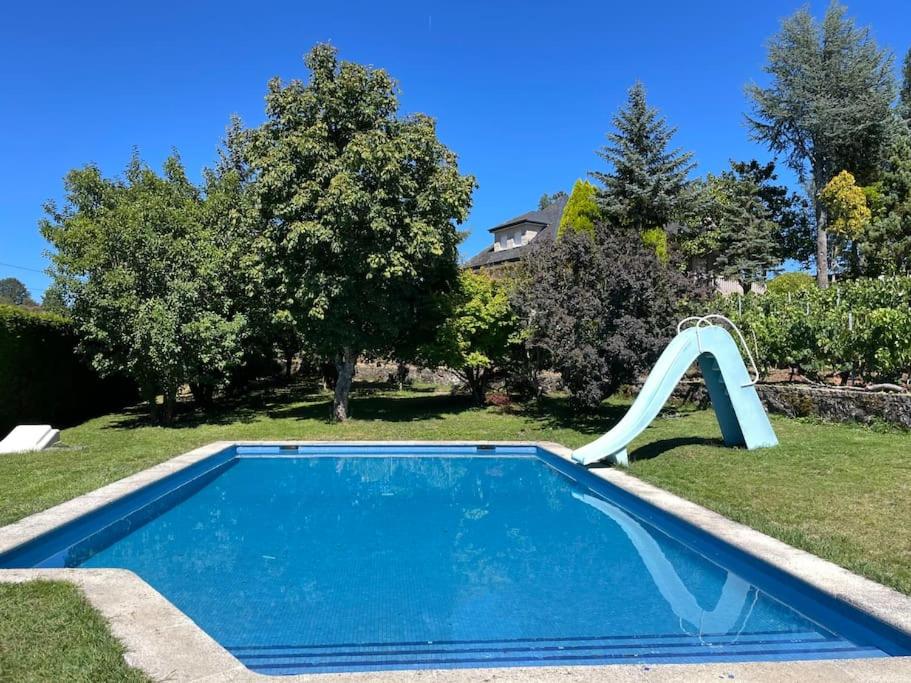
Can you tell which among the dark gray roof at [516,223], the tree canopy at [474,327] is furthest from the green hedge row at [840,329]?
the dark gray roof at [516,223]

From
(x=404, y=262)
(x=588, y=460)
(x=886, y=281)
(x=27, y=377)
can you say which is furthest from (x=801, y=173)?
(x=27, y=377)

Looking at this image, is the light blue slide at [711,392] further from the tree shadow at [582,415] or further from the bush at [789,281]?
the bush at [789,281]

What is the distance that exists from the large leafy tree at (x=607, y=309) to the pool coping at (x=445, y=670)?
621 centimetres

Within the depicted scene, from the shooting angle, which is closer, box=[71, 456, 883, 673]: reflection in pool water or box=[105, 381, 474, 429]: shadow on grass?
box=[71, 456, 883, 673]: reflection in pool water

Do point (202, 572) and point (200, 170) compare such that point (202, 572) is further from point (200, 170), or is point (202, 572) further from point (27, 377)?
point (200, 170)

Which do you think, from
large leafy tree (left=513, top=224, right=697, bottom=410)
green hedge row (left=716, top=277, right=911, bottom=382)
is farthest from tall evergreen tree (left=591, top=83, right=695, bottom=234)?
large leafy tree (left=513, top=224, right=697, bottom=410)

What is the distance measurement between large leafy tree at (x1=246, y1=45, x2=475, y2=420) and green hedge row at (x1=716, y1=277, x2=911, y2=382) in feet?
27.4

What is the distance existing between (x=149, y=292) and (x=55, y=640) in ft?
40.6

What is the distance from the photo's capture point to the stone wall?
463 inches

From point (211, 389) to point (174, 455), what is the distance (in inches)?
402

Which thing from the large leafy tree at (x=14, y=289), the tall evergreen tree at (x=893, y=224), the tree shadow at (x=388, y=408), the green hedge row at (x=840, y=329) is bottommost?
the tree shadow at (x=388, y=408)

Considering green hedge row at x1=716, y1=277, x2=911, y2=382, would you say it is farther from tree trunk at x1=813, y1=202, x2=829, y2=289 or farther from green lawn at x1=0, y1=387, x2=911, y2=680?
tree trunk at x1=813, y1=202, x2=829, y2=289

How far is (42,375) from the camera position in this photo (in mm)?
15273

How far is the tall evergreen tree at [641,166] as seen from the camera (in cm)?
2648
